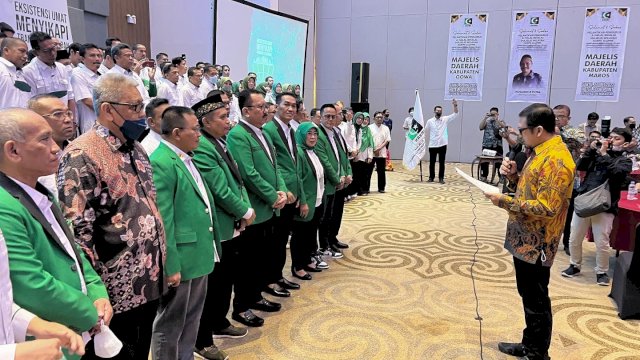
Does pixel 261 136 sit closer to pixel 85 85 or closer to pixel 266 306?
pixel 266 306

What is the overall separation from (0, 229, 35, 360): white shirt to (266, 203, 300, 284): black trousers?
218 centimetres

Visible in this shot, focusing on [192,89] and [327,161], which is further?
[192,89]

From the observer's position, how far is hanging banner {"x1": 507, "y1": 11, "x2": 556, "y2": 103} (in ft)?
34.2

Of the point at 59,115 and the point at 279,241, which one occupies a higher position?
the point at 59,115

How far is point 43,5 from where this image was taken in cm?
515

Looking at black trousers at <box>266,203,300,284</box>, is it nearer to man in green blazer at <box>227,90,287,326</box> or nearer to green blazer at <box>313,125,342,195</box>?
man in green blazer at <box>227,90,287,326</box>

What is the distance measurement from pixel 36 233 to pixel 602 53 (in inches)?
478

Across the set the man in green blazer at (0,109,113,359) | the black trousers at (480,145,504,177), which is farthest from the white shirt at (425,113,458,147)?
the man in green blazer at (0,109,113,359)

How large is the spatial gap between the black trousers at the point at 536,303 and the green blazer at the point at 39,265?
6.97 ft

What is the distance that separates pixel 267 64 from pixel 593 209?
24.3 feet

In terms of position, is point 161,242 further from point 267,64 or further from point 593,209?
point 267,64

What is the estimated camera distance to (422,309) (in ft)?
10.2

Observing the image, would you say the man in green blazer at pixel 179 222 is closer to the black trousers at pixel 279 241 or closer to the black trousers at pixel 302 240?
the black trousers at pixel 279 241

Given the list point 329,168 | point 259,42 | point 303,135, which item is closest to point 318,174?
point 329,168
